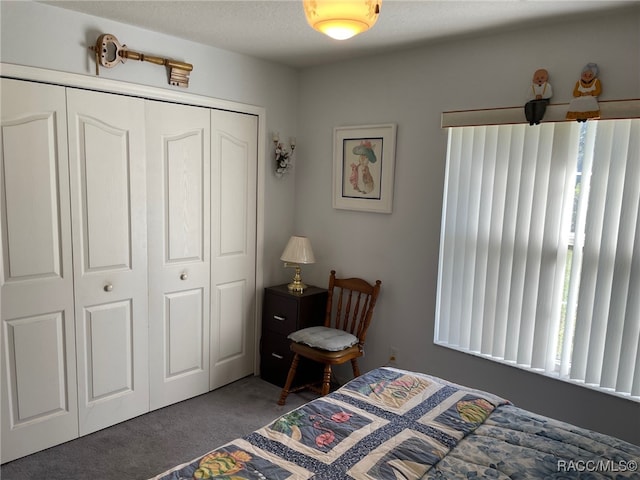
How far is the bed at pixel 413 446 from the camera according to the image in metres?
1.56

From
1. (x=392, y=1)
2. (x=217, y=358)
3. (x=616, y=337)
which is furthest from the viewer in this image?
(x=217, y=358)

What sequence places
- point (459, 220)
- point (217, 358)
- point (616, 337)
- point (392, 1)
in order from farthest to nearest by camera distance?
point (217, 358) < point (459, 220) < point (616, 337) < point (392, 1)

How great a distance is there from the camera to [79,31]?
252 cm

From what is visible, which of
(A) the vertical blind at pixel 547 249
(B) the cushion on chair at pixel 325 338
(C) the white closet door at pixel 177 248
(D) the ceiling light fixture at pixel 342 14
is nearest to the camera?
(D) the ceiling light fixture at pixel 342 14

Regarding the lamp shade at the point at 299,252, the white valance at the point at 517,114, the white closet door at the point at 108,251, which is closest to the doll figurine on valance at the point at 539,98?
the white valance at the point at 517,114

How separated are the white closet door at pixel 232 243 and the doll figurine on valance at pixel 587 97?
2136mm

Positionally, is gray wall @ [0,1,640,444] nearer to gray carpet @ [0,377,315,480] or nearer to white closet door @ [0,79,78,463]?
white closet door @ [0,79,78,463]

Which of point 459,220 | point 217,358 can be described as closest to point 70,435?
point 217,358

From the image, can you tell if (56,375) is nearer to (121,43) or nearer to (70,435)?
(70,435)

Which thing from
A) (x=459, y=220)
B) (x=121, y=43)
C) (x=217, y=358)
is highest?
(x=121, y=43)

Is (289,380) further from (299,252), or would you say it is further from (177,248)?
(177,248)

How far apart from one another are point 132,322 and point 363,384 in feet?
5.16

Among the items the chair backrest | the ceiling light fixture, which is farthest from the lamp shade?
the ceiling light fixture

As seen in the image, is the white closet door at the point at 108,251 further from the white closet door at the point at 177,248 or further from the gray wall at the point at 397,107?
the gray wall at the point at 397,107
